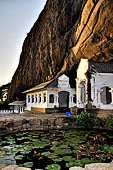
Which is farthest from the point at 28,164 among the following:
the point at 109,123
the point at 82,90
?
the point at 82,90

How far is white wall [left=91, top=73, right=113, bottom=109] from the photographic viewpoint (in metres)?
16.2

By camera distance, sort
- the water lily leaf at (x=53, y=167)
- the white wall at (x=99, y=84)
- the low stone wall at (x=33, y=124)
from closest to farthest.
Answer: the water lily leaf at (x=53, y=167)
the low stone wall at (x=33, y=124)
the white wall at (x=99, y=84)

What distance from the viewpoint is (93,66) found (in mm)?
16969

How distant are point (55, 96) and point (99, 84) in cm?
660

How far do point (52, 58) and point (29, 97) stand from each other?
802 centimetres

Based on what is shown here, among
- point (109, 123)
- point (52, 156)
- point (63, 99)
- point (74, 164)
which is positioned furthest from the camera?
point (63, 99)

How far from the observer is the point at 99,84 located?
53.3 feet

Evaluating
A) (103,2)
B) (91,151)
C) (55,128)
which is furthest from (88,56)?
(91,151)

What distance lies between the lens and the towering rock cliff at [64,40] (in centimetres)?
1944

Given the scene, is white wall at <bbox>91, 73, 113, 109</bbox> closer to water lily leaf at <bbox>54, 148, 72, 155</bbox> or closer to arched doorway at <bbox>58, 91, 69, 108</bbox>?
arched doorway at <bbox>58, 91, 69, 108</bbox>

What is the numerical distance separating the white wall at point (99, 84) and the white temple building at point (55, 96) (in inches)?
209

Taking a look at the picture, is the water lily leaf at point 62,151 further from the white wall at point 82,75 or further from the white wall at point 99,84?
the white wall at point 82,75

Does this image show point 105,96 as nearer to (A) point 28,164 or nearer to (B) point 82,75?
(B) point 82,75

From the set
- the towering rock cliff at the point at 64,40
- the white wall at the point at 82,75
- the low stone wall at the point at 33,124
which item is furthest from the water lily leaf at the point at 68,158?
the towering rock cliff at the point at 64,40
